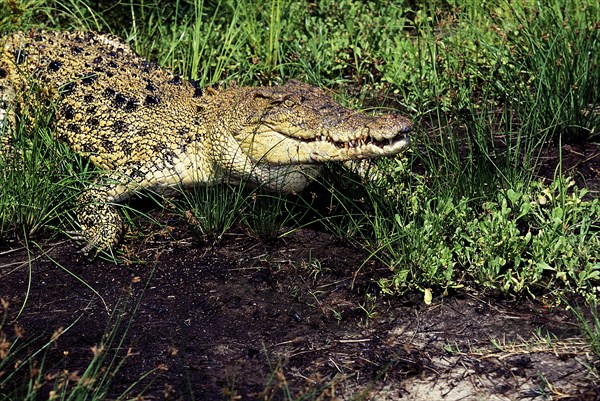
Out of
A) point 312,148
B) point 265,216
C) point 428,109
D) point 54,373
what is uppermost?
point 312,148

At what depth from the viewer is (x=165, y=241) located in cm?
532

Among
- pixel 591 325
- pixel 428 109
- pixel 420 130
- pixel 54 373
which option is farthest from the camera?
pixel 428 109

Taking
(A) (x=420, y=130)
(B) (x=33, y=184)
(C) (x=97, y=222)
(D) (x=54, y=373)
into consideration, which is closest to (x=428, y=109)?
(A) (x=420, y=130)

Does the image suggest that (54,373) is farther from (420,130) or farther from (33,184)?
(420,130)

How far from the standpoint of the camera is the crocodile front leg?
5.22 m

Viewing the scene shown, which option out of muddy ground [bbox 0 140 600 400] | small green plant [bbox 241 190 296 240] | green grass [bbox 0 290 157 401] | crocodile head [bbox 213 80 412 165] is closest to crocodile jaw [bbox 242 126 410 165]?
crocodile head [bbox 213 80 412 165]

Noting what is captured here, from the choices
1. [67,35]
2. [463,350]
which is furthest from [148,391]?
[67,35]

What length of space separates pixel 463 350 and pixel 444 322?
0.81ft

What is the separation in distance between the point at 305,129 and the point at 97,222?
4.21ft

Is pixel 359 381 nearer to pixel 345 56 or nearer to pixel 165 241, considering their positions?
pixel 165 241

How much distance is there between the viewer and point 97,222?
5301 millimetres

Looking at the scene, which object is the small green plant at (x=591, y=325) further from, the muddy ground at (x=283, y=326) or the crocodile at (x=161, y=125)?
the crocodile at (x=161, y=125)

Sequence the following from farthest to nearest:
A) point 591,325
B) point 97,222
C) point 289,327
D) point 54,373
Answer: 1. point 97,222
2. point 289,327
3. point 591,325
4. point 54,373

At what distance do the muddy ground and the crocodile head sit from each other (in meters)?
0.50
